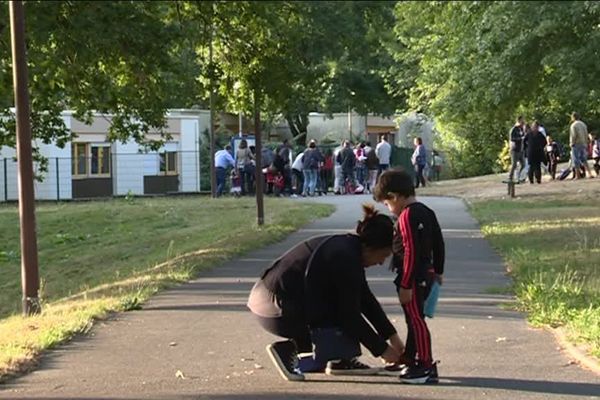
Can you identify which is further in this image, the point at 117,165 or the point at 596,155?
the point at 117,165

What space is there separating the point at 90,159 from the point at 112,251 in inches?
890

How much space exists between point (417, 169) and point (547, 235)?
16479 millimetres

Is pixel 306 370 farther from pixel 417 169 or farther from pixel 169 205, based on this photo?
pixel 417 169

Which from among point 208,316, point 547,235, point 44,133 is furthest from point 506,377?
point 44,133

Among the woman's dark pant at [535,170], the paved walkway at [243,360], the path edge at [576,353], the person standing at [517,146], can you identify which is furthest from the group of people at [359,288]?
the woman's dark pant at [535,170]

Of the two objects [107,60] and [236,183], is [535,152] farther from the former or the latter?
[107,60]

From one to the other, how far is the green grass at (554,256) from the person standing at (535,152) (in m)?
4.15

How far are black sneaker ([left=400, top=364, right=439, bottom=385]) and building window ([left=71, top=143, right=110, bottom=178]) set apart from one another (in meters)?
35.9

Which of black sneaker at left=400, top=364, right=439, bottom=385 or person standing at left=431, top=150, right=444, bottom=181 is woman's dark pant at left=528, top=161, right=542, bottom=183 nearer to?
person standing at left=431, top=150, right=444, bottom=181

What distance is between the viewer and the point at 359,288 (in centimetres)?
655

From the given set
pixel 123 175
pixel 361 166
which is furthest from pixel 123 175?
pixel 361 166

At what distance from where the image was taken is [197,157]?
43562mm

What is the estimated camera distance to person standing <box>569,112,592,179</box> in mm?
26562

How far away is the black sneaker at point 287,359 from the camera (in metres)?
6.95
